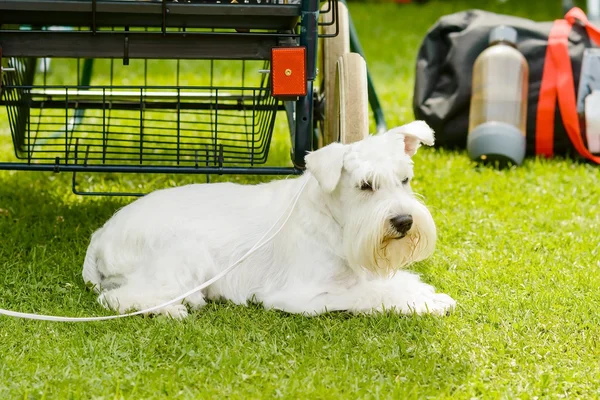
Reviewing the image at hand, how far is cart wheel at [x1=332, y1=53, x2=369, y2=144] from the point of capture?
3.89 m

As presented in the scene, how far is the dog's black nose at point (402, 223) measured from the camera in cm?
339

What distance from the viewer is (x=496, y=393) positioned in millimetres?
3014

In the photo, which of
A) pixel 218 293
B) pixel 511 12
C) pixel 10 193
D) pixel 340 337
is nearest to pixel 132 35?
pixel 218 293

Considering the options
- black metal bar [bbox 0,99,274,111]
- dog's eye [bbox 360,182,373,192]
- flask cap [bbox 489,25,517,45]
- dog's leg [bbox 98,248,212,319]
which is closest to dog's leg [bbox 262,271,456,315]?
dog's leg [bbox 98,248,212,319]

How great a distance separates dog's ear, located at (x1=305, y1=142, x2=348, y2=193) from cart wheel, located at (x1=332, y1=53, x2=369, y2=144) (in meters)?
0.29

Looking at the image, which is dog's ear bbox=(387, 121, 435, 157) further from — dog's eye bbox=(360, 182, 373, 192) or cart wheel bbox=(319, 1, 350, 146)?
cart wheel bbox=(319, 1, 350, 146)

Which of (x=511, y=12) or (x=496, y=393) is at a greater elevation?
(x=511, y=12)

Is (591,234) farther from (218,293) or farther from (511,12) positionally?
(511,12)

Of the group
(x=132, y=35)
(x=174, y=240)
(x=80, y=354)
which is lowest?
(x=80, y=354)

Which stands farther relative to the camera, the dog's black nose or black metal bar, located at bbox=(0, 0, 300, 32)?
black metal bar, located at bbox=(0, 0, 300, 32)

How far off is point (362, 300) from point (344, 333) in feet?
0.81

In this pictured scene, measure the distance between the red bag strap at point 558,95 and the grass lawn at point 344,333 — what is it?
36.4 inches

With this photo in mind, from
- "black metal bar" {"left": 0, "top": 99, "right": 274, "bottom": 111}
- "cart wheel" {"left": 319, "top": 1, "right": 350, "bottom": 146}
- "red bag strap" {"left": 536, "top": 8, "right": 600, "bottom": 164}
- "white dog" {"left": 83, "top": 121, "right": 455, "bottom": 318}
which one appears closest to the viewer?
"white dog" {"left": 83, "top": 121, "right": 455, "bottom": 318}

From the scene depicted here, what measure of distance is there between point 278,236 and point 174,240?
43cm
